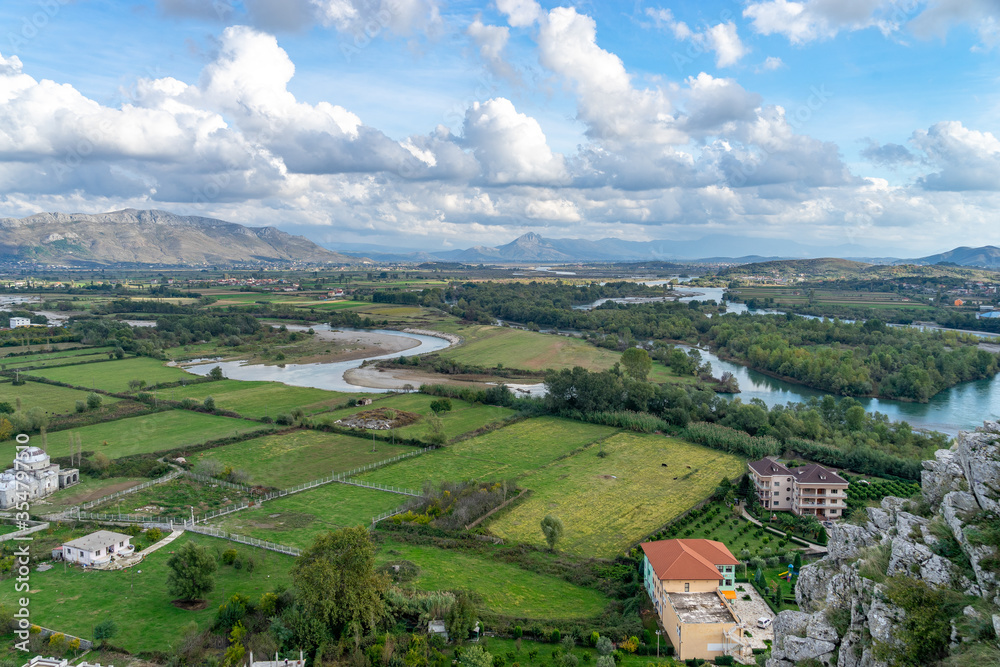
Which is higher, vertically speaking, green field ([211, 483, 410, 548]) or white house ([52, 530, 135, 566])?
white house ([52, 530, 135, 566])

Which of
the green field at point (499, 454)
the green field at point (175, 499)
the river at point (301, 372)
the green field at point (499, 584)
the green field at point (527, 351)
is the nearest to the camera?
the green field at point (499, 584)

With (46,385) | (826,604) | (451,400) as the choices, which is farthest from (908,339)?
(46,385)

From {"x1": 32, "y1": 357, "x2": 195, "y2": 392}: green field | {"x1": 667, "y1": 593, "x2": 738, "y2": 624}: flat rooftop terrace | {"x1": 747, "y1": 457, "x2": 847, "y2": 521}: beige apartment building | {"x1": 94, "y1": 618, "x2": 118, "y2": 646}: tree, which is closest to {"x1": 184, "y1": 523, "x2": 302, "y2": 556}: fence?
{"x1": 94, "y1": 618, "x2": 118, "y2": 646}: tree

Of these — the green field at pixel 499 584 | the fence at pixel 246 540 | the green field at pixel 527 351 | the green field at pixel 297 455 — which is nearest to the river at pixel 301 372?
the green field at pixel 527 351

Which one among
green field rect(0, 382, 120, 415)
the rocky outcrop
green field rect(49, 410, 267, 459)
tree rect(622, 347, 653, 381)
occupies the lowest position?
green field rect(49, 410, 267, 459)

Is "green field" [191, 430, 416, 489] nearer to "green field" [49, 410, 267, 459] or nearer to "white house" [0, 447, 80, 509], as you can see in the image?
"green field" [49, 410, 267, 459]

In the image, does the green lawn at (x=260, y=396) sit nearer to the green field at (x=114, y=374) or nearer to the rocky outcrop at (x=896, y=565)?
the green field at (x=114, y=374)

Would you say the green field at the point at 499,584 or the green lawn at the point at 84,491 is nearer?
the green field at the point at 499,584
